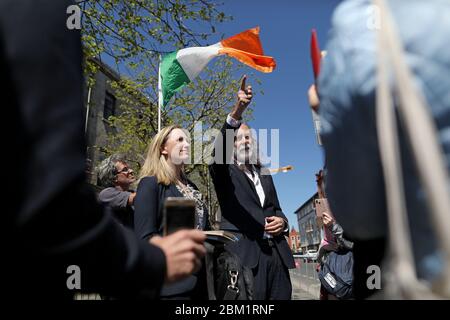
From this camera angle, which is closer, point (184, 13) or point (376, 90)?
point (376, 90)

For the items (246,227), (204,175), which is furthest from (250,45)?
(204,175)

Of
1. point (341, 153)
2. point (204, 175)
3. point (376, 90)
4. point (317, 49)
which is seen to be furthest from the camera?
point (204, 175)

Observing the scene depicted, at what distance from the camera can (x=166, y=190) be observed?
8.79 feet

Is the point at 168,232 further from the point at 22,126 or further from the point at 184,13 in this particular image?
the point at 184,13

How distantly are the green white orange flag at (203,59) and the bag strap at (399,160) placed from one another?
327cm

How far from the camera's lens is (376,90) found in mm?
857

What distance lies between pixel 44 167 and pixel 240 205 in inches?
91.9

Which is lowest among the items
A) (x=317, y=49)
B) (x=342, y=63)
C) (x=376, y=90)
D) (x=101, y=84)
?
(x=376, y=90)

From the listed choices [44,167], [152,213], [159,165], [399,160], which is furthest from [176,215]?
[159,165]

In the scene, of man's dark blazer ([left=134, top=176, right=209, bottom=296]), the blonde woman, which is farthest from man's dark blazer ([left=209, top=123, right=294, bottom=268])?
man's dark blazer ([left=134, top=176, right=209, bottom=296])

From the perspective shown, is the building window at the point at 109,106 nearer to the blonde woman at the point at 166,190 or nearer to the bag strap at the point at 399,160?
the blonde woman at the point at 166,190

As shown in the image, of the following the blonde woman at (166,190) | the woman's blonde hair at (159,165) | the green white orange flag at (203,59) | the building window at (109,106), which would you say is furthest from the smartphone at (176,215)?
the building window at (109,106)

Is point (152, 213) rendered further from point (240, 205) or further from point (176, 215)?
point (176, 215)

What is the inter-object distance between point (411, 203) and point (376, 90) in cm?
28
